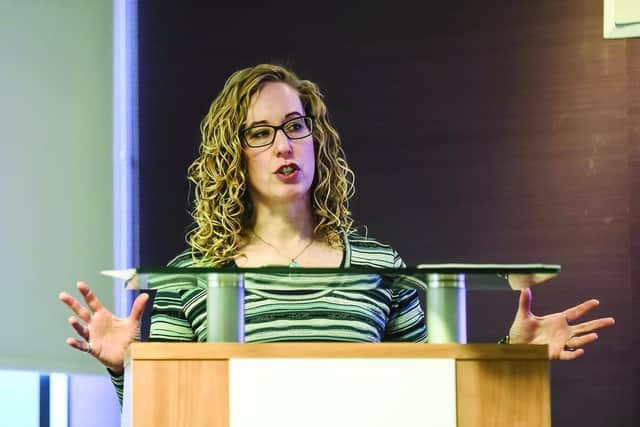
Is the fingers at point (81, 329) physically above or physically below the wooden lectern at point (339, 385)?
above

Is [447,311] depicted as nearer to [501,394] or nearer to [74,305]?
[501,394]

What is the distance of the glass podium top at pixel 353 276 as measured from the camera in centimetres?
131

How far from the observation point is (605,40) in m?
3.03

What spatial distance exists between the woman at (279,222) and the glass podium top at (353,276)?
1.68 ft

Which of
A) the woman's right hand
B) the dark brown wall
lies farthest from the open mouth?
the dark brown wall

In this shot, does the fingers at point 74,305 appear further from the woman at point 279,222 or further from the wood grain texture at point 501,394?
the wood grain texture at point 501,394

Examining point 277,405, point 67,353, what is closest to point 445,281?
point 277,405

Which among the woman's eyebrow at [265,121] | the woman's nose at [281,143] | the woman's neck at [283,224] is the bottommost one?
the woman's neck at [283,224]

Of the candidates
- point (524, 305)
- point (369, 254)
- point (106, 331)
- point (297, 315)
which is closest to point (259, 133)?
point (369, 254)

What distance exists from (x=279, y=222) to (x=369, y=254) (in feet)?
0.67

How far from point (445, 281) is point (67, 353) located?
2035 millimetres

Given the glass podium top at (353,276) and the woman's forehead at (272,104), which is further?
the woman's forehead at (272,104)

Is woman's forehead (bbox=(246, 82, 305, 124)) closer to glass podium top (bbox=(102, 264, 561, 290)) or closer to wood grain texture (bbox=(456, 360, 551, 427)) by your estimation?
glass podium top (bbox=(102, 264, 561, 290))

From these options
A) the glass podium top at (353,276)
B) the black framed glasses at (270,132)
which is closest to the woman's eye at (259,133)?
the black framed glasses at (270,132)
